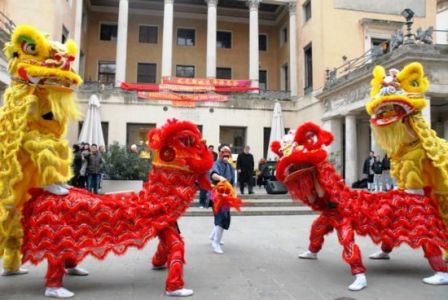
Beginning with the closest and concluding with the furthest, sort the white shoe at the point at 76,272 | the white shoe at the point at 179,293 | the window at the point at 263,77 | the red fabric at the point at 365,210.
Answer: the white shoe at the point at 179,293
the red fabric at the point at 365,210
the white shoe at the point at 76,272
the window at the point at 263,77

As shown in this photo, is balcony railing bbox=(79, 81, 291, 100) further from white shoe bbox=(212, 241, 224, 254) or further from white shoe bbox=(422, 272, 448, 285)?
white shoe bbox=(422, 272, 448, 285)

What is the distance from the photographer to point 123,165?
13.7 metres

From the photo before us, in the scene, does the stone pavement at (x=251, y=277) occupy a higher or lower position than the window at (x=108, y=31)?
lower

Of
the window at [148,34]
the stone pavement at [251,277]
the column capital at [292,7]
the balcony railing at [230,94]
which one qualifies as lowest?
the stone pavement at [251,277]

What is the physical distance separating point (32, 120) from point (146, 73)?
1092 inches

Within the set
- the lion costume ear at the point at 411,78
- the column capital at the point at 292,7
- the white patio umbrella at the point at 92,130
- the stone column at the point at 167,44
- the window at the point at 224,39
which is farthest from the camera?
the window at the point at 224,39

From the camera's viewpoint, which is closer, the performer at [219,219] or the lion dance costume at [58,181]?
the lion dance costume at [58,181]

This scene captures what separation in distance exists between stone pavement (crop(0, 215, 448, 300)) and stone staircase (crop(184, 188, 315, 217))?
14.0 feet

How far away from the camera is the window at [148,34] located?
31.0 m

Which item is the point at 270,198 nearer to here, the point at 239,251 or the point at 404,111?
the point at 239,251

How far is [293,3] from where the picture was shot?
28203mm

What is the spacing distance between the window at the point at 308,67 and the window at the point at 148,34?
1220cm

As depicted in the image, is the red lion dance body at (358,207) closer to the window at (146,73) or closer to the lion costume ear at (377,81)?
the lion costume ear at (377,81)

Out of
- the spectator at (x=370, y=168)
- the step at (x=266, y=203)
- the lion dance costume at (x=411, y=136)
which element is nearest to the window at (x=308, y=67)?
the spectator at (x=370, y=168)
